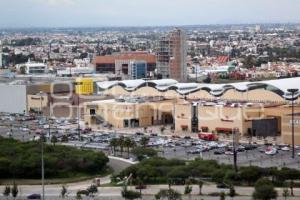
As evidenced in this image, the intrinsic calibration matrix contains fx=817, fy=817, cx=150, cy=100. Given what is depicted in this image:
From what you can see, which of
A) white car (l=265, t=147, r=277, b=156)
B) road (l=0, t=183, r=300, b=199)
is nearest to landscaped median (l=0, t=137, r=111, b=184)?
road (l=0, t=183, r=300, b=199)

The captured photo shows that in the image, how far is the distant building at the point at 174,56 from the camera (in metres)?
24.1

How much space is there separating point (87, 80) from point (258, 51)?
2014 centimetres

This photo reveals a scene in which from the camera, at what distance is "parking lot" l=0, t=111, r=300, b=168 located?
11.8 m

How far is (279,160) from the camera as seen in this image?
11555 mm

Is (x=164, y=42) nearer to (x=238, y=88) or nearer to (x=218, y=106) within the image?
(x=238, y=88)

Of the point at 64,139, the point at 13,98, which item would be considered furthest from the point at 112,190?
the point at 13,98

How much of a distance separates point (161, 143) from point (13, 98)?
6501 mm

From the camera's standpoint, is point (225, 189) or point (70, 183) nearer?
point (225, 189)

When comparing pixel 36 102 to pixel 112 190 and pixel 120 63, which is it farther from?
pixel 112 190

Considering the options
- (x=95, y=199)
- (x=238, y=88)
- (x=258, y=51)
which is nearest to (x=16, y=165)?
(x=95, y=199)

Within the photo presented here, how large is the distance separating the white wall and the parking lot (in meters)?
1.04

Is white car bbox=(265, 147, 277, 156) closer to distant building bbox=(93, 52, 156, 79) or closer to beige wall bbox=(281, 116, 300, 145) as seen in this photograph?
beige wall bbox=(281, 116, 300, 145)

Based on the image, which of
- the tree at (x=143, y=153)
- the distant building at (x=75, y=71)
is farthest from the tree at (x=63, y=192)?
the distant building at (x=75, y=71)

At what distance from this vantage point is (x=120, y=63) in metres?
26.0
